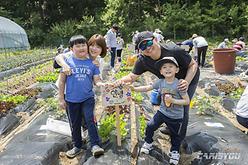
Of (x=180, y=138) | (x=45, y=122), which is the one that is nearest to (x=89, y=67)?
(x=180, y=138)

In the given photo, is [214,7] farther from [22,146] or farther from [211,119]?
[22,146]

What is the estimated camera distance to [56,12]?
31.5 m

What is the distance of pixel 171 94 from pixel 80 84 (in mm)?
1048

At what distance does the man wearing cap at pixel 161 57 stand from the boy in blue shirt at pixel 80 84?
1.22ft

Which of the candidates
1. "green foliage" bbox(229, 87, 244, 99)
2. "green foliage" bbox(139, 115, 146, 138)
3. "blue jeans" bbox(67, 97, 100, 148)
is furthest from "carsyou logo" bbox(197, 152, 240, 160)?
"green foliage" bbox(229, 87, 244, 99)

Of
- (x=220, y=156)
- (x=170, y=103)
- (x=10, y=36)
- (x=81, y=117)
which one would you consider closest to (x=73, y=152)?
(x=81, y=117)

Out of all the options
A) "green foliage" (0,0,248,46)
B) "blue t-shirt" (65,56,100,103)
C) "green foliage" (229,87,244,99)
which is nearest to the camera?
"blue t-shirt" (65,56,100,103)

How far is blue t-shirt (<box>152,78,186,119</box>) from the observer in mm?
3400

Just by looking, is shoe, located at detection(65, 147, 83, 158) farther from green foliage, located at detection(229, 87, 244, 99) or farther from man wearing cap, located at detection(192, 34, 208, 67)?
man wearing cap, located at detection(192, 34, 208, 67)

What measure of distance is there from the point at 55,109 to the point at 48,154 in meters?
2.02

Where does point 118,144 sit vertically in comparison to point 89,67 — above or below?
below

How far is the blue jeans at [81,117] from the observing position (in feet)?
12.0

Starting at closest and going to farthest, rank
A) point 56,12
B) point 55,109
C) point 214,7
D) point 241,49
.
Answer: point 55,109 < point 241,49 < point 214,7 < point 56,12

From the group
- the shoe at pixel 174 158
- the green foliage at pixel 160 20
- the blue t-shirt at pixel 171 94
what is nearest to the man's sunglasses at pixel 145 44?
the blue t-shirt at pixel 171 94
